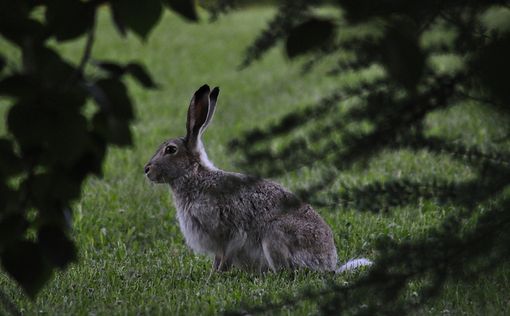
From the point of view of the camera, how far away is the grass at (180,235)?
5.12m

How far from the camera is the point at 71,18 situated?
303cm

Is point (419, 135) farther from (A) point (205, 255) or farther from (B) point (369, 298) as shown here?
(A) point (205, 255)

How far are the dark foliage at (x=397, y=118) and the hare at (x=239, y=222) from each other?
246cm

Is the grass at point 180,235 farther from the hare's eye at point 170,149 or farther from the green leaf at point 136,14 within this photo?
the hare's eye at point 170,149

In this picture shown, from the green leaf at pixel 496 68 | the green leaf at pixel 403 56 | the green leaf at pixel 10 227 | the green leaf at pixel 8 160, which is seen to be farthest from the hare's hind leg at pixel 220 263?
the green leaf at pixel 403 56

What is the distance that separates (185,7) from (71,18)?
0.38 meters

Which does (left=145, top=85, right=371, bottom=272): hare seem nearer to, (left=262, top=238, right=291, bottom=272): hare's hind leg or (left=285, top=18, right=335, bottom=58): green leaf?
(left=262, top=238, right=291, bottom=272): hare's hind leg

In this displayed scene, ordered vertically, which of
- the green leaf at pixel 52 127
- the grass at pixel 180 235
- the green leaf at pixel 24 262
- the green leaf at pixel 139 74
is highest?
the green leaf at pixel 139 74

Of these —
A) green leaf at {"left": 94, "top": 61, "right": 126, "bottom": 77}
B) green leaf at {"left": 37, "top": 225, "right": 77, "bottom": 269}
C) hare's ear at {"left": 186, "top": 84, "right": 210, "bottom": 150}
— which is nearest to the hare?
hare's ear at {"left": 186, "top": 84, "right": 210, "bottom": 150}

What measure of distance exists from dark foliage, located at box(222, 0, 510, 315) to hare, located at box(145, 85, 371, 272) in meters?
2.46

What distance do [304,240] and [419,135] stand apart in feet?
9.74

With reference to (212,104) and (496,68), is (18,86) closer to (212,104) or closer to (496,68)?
(496,68)

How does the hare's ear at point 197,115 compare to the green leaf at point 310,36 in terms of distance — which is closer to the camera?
the green leaf at point 310,36

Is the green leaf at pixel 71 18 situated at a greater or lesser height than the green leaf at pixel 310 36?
lesser
